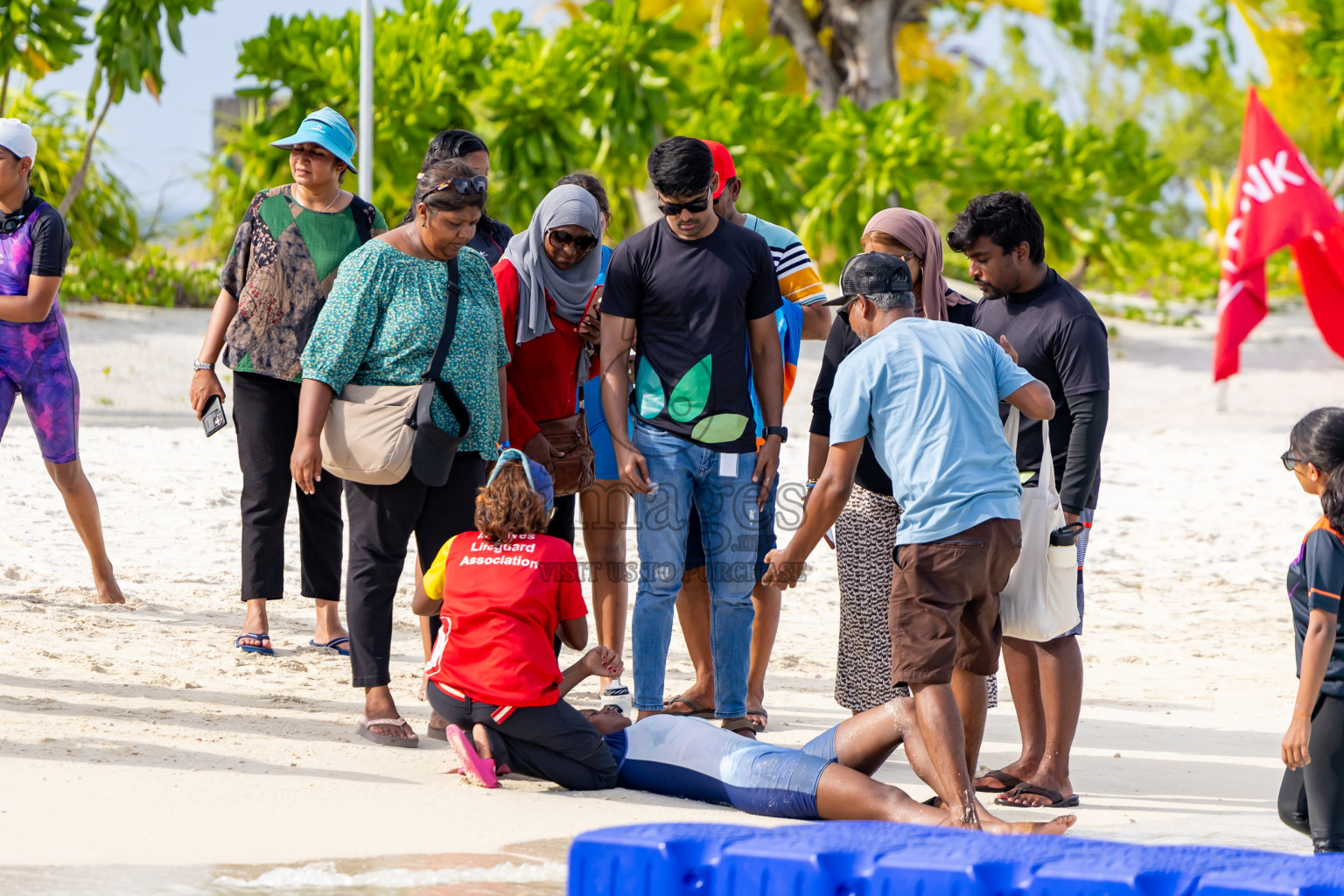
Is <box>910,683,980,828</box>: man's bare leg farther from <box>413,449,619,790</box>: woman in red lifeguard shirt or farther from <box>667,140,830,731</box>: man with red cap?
<box>667,140,830,731</box>: man with red cap

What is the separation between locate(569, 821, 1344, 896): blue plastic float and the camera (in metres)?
2.53

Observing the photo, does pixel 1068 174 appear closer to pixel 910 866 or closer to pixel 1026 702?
pixel 1026 702

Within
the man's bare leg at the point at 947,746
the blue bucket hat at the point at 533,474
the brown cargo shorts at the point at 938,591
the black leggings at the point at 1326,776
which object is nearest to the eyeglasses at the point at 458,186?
the blue bucket hat at the point at 533,474

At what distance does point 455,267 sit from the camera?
4.20m

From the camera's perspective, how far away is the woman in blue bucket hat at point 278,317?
4.84 m

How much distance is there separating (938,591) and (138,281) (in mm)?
14349

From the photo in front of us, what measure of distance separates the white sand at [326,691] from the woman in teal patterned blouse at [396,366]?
38 cm

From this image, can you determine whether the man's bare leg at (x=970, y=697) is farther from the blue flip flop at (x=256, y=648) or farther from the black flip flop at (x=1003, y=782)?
the blue flip flop at (x=256, y=648)

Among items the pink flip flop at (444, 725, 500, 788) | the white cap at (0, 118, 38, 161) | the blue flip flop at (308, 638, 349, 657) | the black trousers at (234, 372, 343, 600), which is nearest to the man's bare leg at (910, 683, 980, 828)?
the pink flip flop at (444, 725, 500, 788)

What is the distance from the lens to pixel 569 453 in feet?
15.5

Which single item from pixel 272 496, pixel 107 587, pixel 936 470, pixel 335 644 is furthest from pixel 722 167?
pixel 107 587

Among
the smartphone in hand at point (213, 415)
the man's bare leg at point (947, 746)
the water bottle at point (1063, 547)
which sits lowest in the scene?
the man's bare leg at point (947, 746)

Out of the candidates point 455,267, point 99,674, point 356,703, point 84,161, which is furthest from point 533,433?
point 84,161

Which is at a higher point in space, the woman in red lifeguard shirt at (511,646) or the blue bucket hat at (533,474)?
the blue bucket hat at (533,474)
